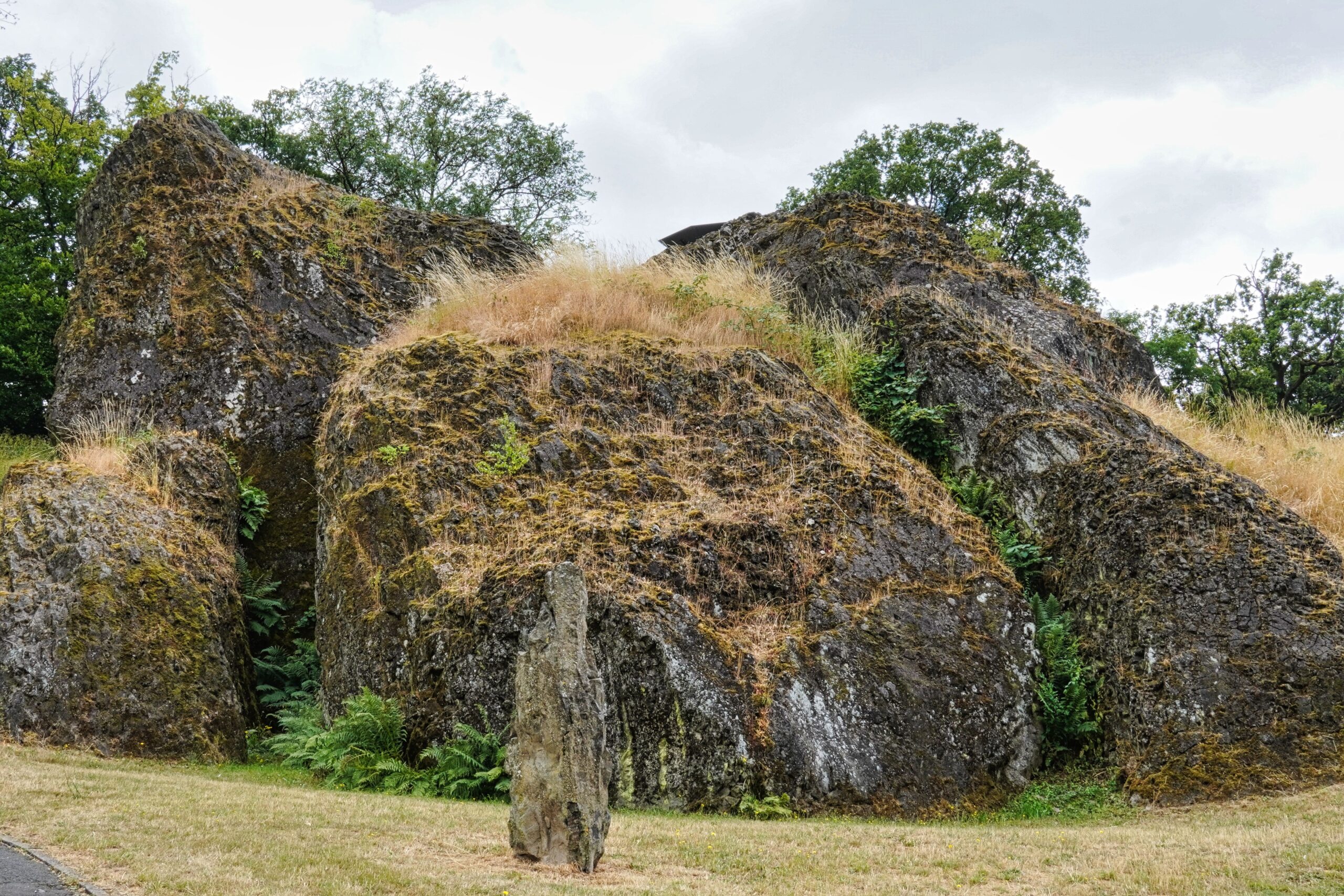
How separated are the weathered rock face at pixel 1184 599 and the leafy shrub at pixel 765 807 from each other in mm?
4179

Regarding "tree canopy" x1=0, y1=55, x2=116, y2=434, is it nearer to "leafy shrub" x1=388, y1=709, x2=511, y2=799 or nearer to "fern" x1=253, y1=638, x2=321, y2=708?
"fern" x1=253, y1=638, x2=321, y2=708

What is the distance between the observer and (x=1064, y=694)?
12.5m

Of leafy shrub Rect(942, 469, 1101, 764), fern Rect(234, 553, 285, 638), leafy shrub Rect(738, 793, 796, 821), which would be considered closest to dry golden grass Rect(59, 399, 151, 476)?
fern Rect(234, 553, 285, 638)

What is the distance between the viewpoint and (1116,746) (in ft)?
38.9

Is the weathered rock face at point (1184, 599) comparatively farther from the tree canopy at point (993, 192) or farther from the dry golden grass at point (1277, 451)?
the tree canopy at point (993, 192)

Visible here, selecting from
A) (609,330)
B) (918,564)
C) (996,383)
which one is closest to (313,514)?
(609,330)

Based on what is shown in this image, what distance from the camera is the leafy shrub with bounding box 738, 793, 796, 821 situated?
33.5ft

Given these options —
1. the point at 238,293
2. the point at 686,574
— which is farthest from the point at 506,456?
the point at 238,293

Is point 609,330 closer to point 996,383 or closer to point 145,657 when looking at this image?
point 996,383

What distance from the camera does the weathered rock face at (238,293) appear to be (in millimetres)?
17375

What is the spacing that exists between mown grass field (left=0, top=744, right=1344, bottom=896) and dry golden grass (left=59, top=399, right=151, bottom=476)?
221 inches

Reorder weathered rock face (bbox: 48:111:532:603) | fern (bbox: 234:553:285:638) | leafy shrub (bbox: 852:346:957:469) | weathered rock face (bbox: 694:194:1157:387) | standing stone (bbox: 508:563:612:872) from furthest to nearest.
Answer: weathered rock face (bbox: 694:194:1157:387)
weathered rock face (bbox: 48:111:532:603)
leafy shrub (bbox: 852:346:957:469)
fern (bbox: 234:553:285:638)
standing stone (bbox: 508:563:612:872)

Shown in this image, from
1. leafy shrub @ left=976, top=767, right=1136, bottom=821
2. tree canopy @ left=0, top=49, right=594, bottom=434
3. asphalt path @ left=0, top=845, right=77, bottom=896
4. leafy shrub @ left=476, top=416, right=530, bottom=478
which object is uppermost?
tree canopy @ left=0, top=49, right=594, bottom=434

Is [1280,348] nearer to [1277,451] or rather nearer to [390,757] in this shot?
[1277,451]
